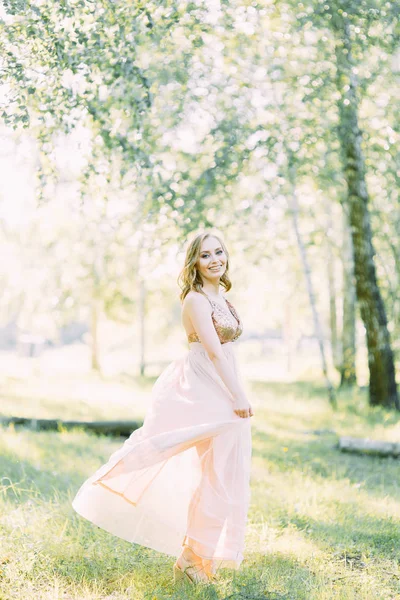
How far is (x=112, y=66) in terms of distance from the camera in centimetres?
510

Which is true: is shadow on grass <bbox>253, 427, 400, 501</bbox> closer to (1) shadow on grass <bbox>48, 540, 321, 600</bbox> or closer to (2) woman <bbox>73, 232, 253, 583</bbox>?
(1) shadow on grass <bbox>48, 540, 321, 600</bbox>

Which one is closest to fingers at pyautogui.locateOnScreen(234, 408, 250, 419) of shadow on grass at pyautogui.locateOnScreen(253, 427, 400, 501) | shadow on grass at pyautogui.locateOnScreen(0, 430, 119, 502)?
shadow on grass at pyautogui.locateOnScreen(0, 430, 119, 502)

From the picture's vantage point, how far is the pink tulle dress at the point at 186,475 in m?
3.95

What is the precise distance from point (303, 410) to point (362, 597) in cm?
899

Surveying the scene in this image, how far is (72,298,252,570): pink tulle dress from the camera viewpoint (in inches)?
156

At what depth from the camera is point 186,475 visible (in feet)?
13.7

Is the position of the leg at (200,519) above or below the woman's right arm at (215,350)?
below

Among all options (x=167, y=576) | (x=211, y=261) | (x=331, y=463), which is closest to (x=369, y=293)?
(x=331, y=463)

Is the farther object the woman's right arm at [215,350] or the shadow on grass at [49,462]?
the shadow on grass at [49,462]

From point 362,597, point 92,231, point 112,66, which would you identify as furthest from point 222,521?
point 92,231

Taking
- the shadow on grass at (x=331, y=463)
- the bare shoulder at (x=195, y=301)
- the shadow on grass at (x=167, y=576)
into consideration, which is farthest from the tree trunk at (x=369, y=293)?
the shadow on grass at (x=167, y=576)

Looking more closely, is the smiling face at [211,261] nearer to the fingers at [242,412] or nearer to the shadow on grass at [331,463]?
the fingers at [242,412]

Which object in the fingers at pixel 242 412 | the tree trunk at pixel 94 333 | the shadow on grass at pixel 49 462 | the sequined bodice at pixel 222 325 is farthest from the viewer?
the tree trunk at pixel 94 333

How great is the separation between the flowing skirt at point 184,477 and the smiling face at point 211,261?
0.45 m
